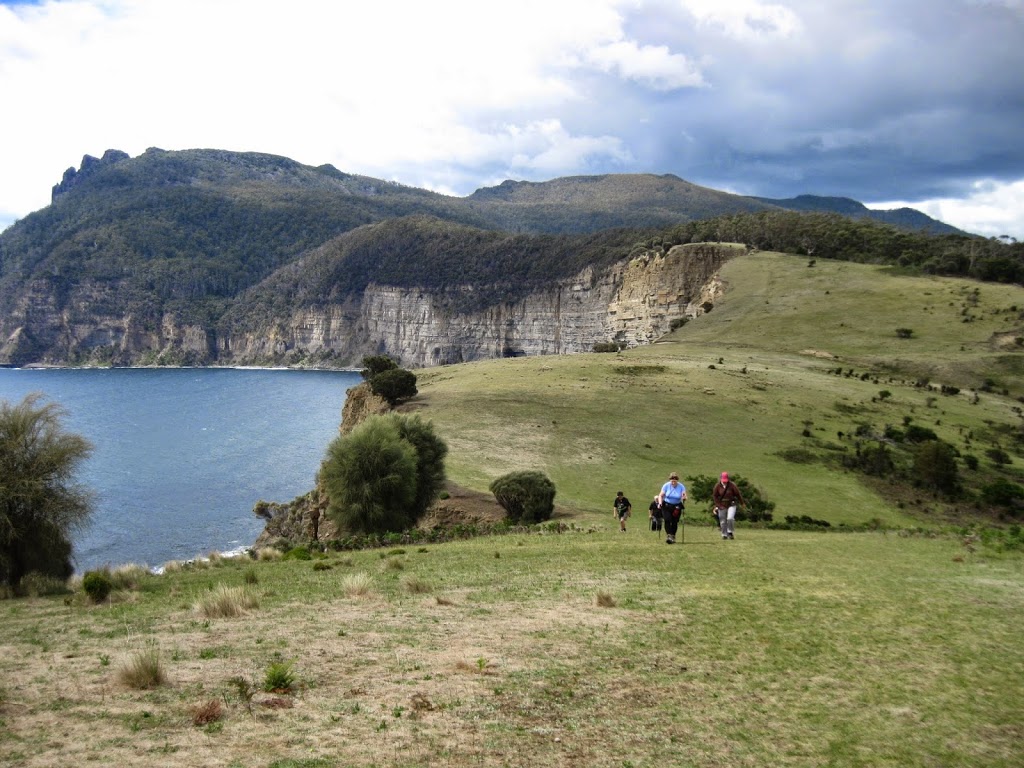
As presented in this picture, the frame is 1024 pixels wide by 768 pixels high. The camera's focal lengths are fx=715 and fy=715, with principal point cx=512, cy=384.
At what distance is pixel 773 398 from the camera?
56469 millimetres

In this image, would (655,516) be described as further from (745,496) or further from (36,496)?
(36,496)

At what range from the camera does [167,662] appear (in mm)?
9414

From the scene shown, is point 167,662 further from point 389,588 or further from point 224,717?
point 389,588

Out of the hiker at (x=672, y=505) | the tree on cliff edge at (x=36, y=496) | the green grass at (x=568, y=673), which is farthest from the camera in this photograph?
the tree on cliff edge at (x=36, y=496)

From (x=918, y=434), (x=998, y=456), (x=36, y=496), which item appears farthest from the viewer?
(x=918, y=434)

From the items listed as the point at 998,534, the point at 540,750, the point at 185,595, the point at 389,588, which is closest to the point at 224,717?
the point at 540,750

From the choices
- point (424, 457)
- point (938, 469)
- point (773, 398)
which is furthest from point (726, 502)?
point (773, 398)

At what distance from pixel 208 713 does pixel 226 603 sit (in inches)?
213

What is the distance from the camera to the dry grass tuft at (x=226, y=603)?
12.3 m

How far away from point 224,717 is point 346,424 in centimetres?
5507

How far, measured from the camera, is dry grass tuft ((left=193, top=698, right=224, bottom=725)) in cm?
734

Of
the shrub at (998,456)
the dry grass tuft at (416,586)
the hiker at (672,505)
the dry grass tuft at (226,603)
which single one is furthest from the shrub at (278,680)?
the shrub at (998,456)

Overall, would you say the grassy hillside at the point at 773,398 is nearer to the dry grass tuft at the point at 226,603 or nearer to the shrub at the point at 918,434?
the shrub at the point at 918,434

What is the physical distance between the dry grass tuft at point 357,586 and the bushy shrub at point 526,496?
15563 mm
